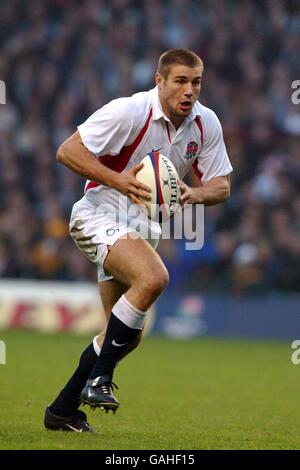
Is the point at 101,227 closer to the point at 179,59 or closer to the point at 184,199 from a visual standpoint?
the point at 184,199

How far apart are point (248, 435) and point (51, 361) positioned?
557cm

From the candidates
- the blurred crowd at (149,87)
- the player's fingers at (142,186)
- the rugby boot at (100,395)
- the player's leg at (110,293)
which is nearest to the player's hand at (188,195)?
the player's fingers at (142,186)

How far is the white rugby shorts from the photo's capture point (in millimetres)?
6691

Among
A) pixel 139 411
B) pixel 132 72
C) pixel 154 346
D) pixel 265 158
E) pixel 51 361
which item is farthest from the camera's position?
pixel 132 72

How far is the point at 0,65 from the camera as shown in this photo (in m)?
19.4

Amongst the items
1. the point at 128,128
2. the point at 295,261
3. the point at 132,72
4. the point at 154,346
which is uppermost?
the point at 132,72

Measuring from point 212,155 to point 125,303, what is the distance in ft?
4.26

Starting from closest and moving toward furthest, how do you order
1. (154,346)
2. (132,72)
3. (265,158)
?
(154,346) < (265,158) < (132,72)

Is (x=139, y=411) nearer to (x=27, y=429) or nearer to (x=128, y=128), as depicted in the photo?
(x=27, y=429)

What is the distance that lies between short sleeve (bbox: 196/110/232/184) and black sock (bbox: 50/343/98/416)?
136 cm

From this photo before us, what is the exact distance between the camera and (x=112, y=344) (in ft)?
21.1

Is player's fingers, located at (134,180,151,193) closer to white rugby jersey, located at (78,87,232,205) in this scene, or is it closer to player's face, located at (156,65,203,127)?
white rugby jersey, located at (78,87,232,205)

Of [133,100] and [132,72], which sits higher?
[132,72]
